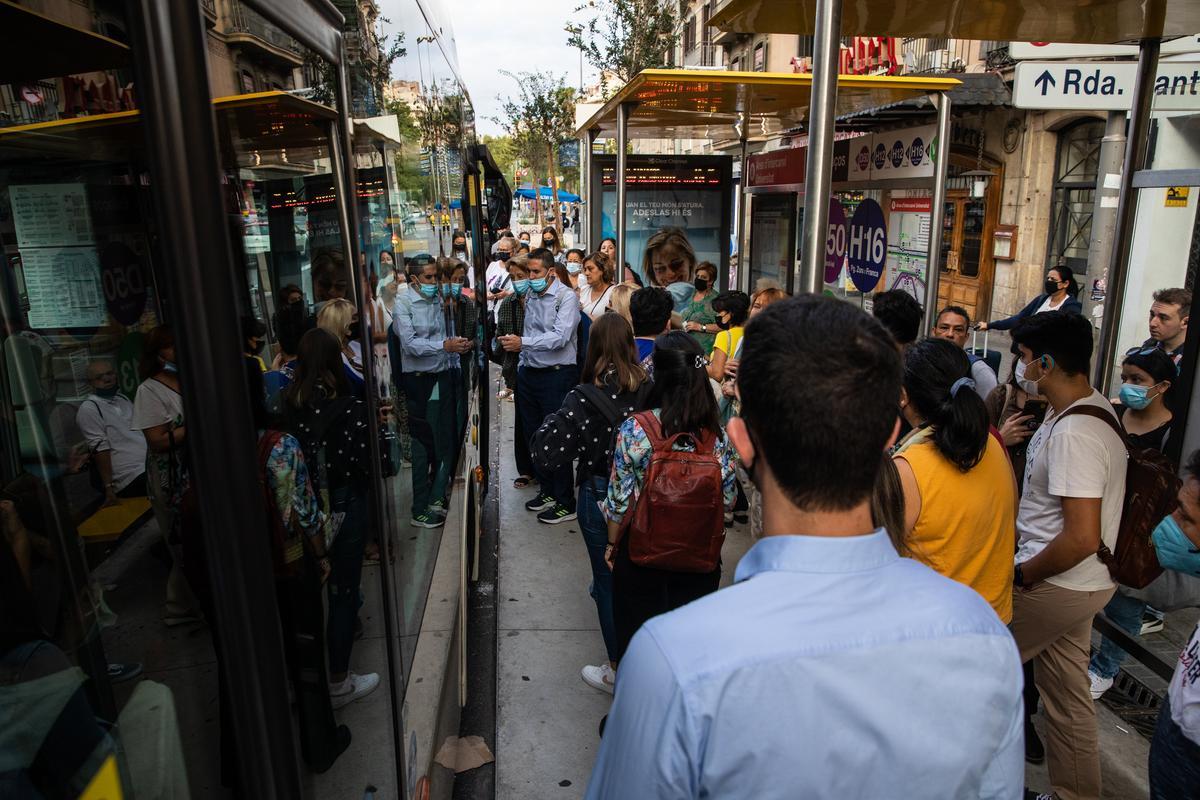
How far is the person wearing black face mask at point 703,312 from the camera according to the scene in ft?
21.5

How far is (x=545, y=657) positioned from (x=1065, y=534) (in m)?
2.84

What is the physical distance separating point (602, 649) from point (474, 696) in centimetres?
76

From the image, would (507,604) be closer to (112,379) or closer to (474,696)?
(474,696)

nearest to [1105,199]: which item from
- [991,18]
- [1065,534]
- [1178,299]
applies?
[1178,299]

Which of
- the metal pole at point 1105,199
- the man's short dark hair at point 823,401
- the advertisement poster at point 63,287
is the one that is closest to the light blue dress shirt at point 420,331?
the advertisement poster at point 63,287

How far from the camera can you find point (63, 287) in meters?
1.09

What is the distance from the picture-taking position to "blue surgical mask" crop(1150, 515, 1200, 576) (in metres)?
2.79

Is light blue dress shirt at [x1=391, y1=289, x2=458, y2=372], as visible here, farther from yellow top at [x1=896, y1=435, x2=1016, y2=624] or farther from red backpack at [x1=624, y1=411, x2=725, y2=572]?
yellow top at [x1=896, y1=435, x2=1016, y2=624]

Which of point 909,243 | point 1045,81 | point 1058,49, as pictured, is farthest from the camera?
point 909,243

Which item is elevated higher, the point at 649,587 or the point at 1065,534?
the point at 1065,534

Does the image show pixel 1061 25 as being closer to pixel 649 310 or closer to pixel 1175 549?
pixel 649 310

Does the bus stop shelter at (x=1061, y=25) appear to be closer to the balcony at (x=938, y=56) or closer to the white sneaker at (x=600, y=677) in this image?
the white sneaker at (x=600, y=677)

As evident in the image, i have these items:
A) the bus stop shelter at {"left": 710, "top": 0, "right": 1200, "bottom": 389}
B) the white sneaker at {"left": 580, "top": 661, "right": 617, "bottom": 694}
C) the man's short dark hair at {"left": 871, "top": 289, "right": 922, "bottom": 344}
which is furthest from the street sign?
the white sneaker at {"left": 580, "top": 661, "right": 617, "bottom": 694}

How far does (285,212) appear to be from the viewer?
154 cm
